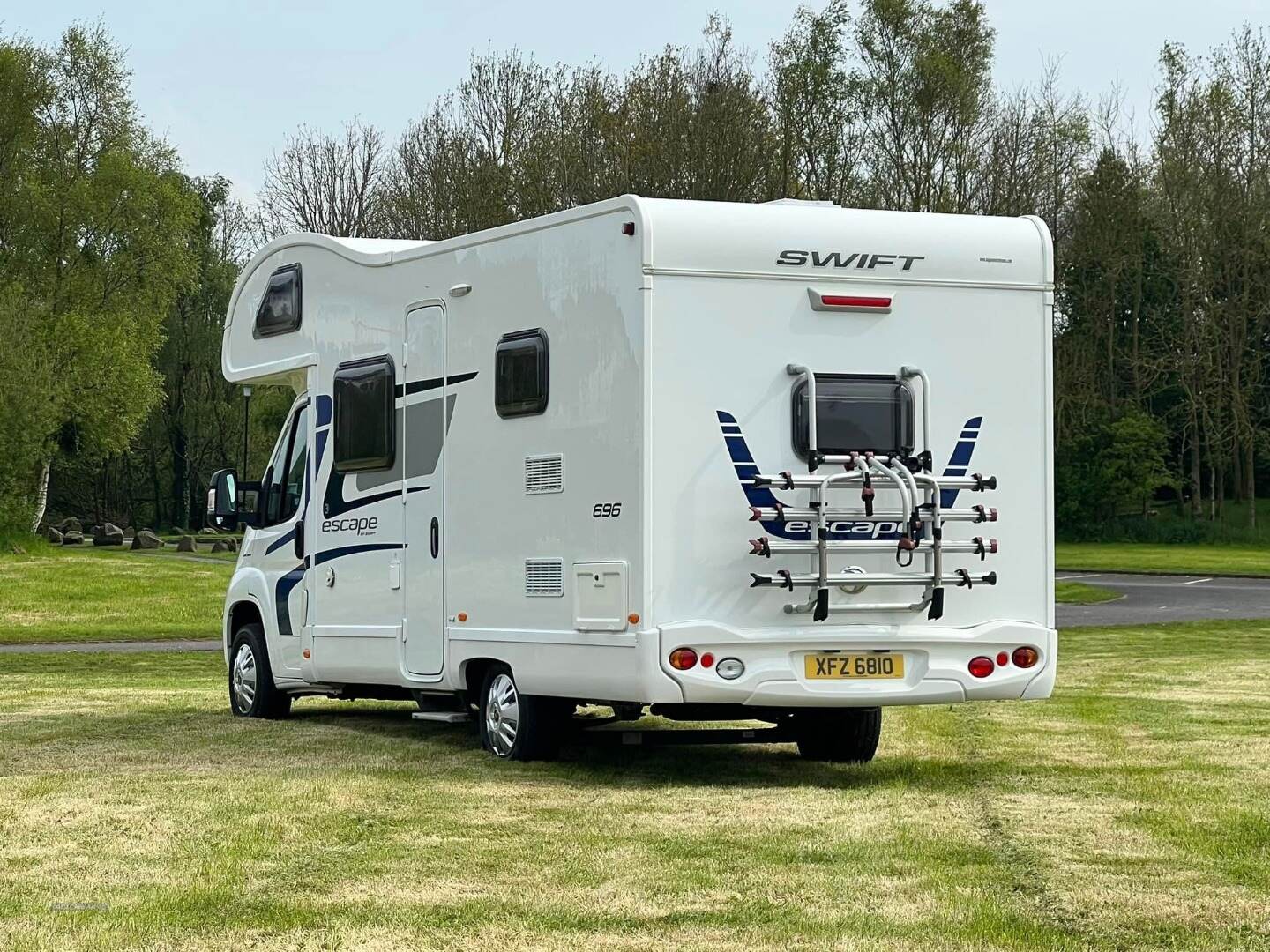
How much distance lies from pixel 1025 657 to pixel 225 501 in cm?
642

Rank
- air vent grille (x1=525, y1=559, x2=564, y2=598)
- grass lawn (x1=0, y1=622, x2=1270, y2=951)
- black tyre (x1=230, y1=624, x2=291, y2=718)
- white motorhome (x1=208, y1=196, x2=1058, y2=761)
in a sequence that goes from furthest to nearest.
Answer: black tyre (x1=230, y1=624, x2=291, y2=718)
air vent grille (x1=525, y1=559, x2=564, y2=598)
white motorhome (x1=208, y1=196, x2=1058, y2=761)
grass lawn (x1=0, y1=622, x2=1270, y2=951)

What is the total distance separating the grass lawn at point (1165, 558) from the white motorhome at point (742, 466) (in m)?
30.8

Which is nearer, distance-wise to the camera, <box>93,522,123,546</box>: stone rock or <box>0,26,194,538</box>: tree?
<box>0,26,194,538</box>: tree

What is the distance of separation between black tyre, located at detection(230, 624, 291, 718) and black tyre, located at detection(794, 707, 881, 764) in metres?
4.32

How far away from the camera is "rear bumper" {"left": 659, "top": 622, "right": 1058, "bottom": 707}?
395 inches

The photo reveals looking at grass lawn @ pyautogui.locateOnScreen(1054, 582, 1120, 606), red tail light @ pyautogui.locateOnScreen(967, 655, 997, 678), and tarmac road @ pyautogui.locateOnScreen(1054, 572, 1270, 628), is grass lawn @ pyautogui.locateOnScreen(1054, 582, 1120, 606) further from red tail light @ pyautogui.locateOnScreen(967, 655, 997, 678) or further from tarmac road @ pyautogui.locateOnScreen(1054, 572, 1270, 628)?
red tail light @ pyautogui.locateOnScreen(967, 655, 997, 678)

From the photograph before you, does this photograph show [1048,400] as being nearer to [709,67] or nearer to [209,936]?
[209,936]

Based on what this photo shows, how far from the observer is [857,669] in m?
A: 10.3

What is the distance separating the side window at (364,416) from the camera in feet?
40.3

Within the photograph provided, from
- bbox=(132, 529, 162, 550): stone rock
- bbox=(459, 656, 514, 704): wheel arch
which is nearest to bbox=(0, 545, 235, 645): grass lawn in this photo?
bbox=(459, 656, 514, 704): wheel arch

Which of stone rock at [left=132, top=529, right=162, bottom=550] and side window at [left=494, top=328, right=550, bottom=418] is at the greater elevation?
side window at [left=494, top=328, right=550, bottom=418]

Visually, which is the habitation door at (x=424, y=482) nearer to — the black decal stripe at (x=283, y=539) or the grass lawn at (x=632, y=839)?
the grass lawn at (x=632, y=839)

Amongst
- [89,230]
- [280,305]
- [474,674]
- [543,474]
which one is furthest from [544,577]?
[89,230]

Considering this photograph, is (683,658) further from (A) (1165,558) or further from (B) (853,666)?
(A) (1165,558)
